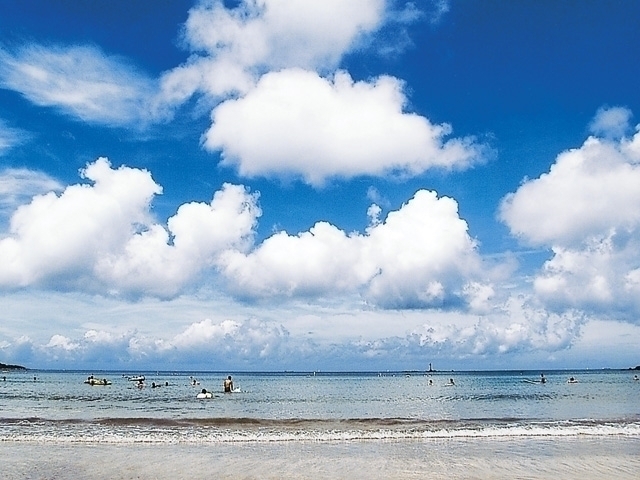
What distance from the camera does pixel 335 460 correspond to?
2094 centimetres

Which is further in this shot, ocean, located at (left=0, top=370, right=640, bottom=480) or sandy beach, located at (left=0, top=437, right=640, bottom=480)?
ocean, located at (left=0, top=370, right=640, bottom=480)

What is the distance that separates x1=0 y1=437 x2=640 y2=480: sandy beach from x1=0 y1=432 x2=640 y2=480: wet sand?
30mm

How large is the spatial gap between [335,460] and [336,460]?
38 mm

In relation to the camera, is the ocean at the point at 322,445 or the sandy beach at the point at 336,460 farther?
the ocean at the point at 322,445

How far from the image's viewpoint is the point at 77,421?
119 ft

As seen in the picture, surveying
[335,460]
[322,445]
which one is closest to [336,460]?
[335,460]

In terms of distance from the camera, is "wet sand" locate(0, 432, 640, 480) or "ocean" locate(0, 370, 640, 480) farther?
"ocean" locate(0, 370, 640, 480)

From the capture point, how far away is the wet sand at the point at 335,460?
18156 millimetres

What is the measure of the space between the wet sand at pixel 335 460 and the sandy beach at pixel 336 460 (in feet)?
0.10

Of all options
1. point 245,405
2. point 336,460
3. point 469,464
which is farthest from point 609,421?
point 245,405

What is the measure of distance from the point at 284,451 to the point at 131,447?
6.23m

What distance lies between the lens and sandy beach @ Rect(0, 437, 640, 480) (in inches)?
715

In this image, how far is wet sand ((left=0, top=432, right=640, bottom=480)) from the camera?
18156 millimetres

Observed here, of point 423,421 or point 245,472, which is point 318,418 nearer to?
point 423,421
